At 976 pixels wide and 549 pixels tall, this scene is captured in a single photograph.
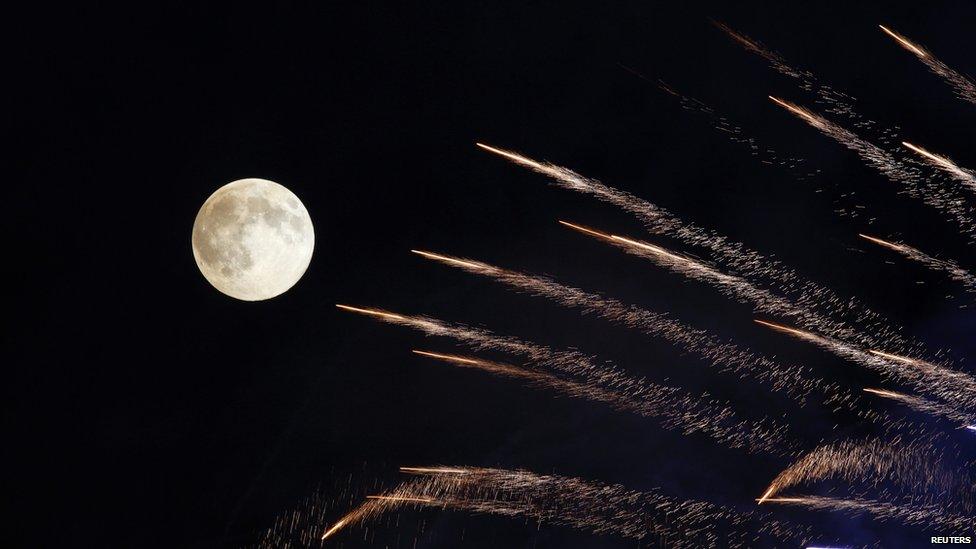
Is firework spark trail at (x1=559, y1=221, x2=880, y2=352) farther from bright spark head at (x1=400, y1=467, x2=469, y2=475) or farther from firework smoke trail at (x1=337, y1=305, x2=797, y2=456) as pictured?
bright spark head at (x1=400, y1=467, x2=469, y2=475)

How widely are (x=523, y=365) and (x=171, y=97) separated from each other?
4789mm

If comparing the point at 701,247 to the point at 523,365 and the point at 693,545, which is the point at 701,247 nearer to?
the point at 523,365

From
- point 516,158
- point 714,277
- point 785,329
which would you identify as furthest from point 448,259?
point 785,329

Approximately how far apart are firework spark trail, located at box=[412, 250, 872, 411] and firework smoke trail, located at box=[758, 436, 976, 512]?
52 cm

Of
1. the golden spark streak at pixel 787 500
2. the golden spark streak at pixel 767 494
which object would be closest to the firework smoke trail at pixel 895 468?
the golden spark streak at pixel 767 494

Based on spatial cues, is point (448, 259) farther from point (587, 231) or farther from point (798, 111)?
point (798, 111)

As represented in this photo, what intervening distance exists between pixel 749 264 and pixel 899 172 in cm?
171

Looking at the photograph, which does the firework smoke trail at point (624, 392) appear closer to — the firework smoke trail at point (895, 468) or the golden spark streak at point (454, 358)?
the golden spark streak at point (454, 358)

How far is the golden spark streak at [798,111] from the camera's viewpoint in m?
8.12

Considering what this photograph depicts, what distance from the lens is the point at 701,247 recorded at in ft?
27.4

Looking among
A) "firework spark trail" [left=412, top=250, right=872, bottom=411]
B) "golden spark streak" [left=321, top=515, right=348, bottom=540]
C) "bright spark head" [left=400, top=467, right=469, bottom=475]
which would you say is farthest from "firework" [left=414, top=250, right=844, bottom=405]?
"golden spark streak" [left=321, top=515, right=348, bottom=540]

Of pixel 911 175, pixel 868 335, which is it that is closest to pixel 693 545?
pixel 868 335

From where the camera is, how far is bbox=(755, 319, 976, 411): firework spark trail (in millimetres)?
8383

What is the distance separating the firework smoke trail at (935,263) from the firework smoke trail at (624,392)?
7.44 ft
